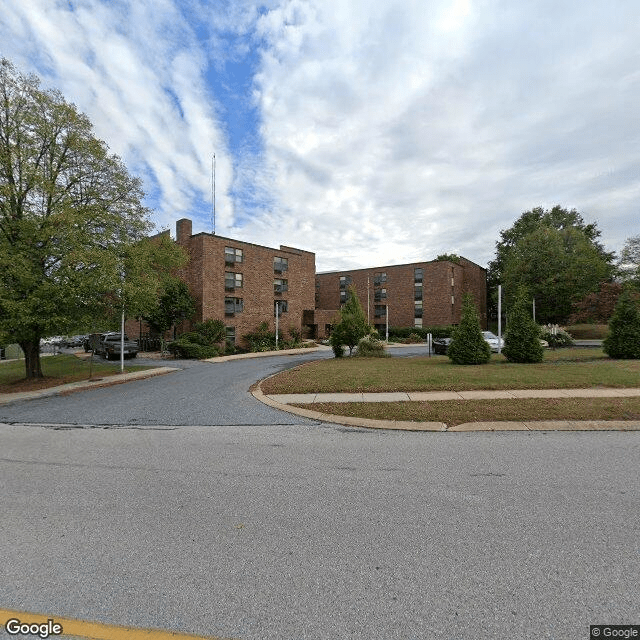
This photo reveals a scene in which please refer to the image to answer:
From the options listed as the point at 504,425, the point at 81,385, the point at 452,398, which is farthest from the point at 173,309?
the point at 504,425

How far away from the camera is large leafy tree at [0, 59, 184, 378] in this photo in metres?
12.3

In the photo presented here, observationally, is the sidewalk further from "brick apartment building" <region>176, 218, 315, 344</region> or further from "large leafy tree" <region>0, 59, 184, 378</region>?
"brick apartment building" <region>176, 218, 315, 344</region>

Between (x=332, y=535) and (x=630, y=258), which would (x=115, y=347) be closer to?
(x=332, y=535)

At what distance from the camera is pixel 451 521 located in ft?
10.9

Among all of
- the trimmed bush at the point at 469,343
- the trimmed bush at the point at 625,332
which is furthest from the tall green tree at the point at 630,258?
the trimmed bush at the point at 469,343

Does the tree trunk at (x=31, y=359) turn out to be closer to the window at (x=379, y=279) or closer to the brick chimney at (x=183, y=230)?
the brick chimney at (x=183, y=230)

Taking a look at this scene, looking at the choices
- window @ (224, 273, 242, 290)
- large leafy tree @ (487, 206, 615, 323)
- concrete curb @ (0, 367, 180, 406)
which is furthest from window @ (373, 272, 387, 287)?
concrete curb @ (0, 367, 180, 406)

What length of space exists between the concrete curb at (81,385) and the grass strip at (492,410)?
9.27 meters

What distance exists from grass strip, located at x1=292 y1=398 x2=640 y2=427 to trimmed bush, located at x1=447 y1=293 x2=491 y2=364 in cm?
662

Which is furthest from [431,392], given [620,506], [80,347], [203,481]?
[80,347]

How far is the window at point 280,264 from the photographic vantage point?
34688mm

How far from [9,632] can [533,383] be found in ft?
35.7

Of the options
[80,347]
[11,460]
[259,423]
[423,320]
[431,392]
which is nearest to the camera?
[11,460]

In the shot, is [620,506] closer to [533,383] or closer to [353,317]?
[533,383]
